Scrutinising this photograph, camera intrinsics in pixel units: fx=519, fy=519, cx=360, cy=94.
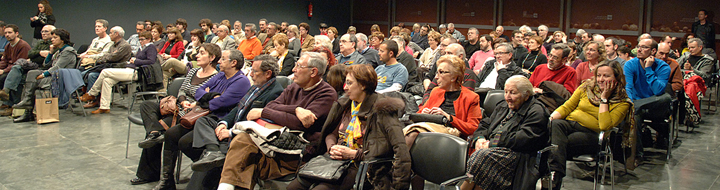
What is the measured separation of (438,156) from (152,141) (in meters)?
2.11

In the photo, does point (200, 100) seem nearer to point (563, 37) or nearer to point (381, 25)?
point (563, 37)

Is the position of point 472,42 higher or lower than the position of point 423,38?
lower

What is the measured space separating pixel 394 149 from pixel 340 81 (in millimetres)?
902

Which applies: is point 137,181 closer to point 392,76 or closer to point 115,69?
point 392,76

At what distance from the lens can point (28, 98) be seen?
19.9 ft

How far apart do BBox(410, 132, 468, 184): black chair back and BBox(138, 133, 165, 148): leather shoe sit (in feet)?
6.31

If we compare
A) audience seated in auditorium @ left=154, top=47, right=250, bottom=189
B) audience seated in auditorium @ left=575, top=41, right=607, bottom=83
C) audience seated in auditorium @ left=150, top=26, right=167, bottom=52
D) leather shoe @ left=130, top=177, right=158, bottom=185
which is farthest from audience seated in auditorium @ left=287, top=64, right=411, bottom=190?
audience seated in auditorium @ left=150, top=26, right=167, bottom=52

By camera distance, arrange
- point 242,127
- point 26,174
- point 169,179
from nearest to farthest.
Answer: point 242,127 → point 169,179 → point 26,174

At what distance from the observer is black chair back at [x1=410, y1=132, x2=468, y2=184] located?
8.22 feet

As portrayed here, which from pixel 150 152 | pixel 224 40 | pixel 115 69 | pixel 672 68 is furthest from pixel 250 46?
pixel 672 68

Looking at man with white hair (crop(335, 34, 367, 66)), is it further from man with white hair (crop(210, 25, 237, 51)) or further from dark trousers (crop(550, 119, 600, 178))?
man with white hair (crop(210, 25, 237, 51))

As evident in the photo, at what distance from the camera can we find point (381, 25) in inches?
653

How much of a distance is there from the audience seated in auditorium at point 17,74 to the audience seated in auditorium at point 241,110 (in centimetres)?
420

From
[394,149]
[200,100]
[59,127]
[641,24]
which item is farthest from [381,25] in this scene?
[394,149]
